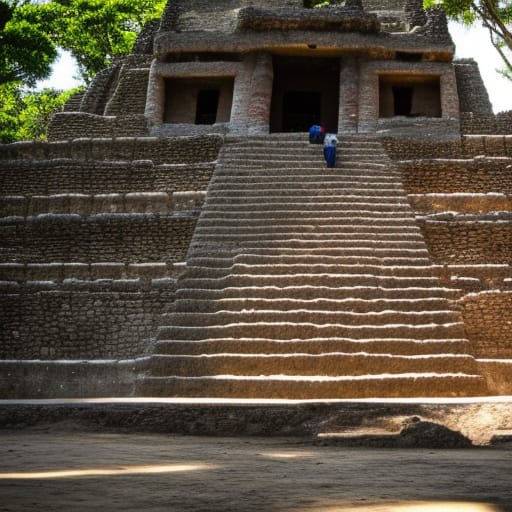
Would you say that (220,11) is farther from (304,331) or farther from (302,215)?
(304,331)

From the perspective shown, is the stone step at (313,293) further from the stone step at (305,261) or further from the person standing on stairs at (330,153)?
the person standing on stairs at (330,153)

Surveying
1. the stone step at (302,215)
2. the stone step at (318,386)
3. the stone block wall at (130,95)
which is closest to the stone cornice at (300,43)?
the stone block wall at (130,95)

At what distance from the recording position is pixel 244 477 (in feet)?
12.5

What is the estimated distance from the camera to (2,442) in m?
5.81

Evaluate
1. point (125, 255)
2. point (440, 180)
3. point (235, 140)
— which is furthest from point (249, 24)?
point (125, 255)

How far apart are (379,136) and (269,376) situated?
24.4ft

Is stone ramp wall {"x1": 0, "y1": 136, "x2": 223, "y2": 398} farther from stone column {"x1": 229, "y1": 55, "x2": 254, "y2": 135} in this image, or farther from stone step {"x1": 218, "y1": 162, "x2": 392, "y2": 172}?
stone column {"x1": 229, "y1": 55, "x2": 254, "y2": 135}

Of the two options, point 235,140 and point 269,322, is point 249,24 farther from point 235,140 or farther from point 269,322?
point 269,322

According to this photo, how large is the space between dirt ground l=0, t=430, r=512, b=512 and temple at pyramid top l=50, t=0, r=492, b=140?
10461mm

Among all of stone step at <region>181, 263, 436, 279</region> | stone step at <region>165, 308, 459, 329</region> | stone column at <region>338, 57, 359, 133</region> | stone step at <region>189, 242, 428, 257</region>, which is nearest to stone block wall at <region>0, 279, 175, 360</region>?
stone step at <region>181, 263, 436, 279</region>

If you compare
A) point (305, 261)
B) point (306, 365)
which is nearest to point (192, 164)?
point (305, 261)

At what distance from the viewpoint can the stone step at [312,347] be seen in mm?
8945

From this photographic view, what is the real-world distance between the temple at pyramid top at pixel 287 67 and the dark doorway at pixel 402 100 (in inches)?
2.9

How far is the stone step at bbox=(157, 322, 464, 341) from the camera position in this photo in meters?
9.15
